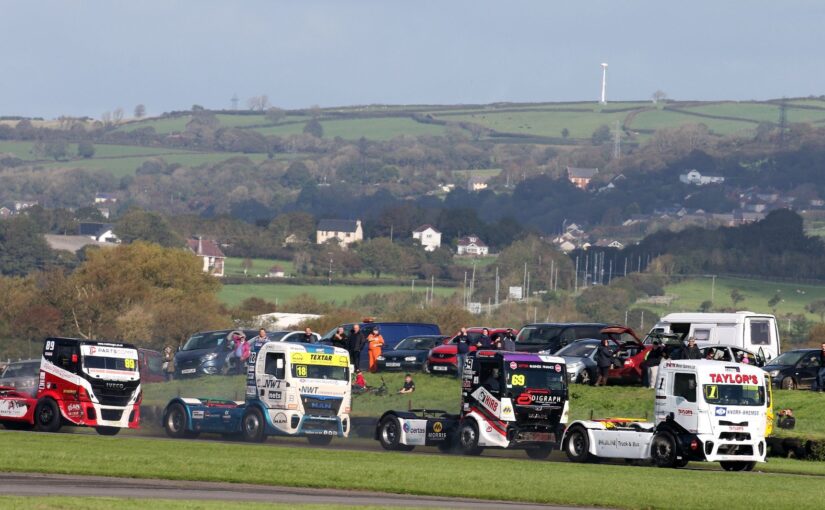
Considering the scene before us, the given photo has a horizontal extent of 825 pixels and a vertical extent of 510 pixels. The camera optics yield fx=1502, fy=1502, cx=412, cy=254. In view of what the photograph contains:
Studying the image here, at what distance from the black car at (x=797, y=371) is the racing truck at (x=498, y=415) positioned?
10878 mm

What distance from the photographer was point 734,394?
110 feet

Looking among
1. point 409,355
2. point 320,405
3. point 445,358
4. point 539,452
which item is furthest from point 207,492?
point 409,355

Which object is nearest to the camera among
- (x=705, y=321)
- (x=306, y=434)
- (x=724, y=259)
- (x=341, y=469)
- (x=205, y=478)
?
(x=205, y=478)

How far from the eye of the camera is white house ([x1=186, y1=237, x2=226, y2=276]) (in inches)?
6825

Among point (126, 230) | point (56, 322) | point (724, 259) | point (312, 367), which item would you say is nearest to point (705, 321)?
point (312, 367)

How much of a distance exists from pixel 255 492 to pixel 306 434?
12.8 meters

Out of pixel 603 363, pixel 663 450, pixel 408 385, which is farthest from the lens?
pixel 408 385

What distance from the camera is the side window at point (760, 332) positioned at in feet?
165

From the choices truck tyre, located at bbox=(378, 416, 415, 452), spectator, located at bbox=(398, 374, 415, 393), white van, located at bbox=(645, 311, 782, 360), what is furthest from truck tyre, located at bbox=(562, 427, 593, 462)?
white van, located at bbox=(645, 311, 782, 360)

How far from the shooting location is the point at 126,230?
613 ft

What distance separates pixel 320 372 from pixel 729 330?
52.1 ft

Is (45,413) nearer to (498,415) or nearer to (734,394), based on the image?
(498,415)

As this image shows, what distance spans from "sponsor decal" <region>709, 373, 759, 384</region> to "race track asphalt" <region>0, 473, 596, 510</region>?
8980 millimetres

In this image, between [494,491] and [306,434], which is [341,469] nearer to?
[494,491]
